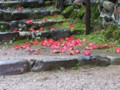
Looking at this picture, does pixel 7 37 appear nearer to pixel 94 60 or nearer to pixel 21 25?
pixel 21 25

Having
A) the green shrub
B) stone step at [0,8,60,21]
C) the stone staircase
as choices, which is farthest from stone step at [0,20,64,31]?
the green shrub

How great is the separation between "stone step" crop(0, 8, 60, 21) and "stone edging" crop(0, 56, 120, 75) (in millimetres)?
2570

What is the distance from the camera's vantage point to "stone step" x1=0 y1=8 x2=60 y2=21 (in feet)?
18.8

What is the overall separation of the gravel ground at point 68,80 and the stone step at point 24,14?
108 inches

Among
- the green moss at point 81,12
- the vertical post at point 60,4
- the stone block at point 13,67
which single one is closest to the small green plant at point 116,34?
the green moss at point 81,12

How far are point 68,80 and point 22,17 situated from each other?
126 inches

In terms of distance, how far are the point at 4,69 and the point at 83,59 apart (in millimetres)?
1086

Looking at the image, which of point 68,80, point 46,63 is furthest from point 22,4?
point 68,80

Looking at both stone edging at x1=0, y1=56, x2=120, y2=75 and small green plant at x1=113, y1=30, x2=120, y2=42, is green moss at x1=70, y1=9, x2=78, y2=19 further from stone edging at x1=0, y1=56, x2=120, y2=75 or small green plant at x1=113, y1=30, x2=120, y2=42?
stone edging at x1=0, y1=56, x2=120, y2=75

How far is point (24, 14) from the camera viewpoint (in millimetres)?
5820

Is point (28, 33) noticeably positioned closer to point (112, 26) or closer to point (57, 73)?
point (112, 26)

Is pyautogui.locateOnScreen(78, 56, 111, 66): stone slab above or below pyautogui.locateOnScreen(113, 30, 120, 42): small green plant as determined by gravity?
below

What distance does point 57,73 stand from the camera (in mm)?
3262

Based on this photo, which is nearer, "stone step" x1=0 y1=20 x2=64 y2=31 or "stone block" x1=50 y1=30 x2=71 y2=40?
"stone block" x1=50 y1=30 x2=71 y2=40
